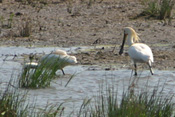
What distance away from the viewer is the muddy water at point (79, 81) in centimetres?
825

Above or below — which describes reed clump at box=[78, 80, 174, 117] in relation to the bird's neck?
above

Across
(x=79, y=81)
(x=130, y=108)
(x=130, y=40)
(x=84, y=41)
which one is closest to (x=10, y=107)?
(x=130, y=108)

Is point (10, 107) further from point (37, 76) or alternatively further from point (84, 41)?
point (84, 41)

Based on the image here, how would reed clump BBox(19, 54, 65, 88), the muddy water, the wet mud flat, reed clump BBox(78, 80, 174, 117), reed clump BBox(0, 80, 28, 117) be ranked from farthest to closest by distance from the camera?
the wet mud flat → the muddy water → reed clump BBox(19, 54, 65, 88) → reed clump BBox(0, 80, 28, 117) → reed clump BBox(78, 80, 174, 117)

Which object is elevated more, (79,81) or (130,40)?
(130,40)

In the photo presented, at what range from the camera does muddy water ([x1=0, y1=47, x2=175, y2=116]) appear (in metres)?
8.25

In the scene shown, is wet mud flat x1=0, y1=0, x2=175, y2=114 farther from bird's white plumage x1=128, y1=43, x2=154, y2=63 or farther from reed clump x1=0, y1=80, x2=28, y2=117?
reed clump x1=0, y1=80, x2=28, y2=117

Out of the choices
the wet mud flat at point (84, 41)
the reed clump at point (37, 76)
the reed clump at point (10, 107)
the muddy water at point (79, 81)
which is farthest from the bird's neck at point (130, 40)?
the reed clump at point (10, 107)

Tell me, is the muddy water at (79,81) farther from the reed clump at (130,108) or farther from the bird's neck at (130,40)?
the reed clump at (130,108)

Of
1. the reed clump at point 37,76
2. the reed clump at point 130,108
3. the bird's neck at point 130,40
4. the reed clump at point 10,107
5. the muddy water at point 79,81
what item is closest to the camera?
the reed clump at point 130,108

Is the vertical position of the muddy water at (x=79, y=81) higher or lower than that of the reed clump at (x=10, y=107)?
lower

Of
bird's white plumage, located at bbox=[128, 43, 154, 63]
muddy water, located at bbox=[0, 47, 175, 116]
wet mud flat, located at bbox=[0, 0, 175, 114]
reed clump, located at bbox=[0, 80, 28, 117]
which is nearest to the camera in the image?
reed clump, located at bbox=[0, 80, 28, 117]

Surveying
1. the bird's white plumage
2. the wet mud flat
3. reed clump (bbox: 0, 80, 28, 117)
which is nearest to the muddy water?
the wet mud flat

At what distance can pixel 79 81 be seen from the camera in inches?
388
